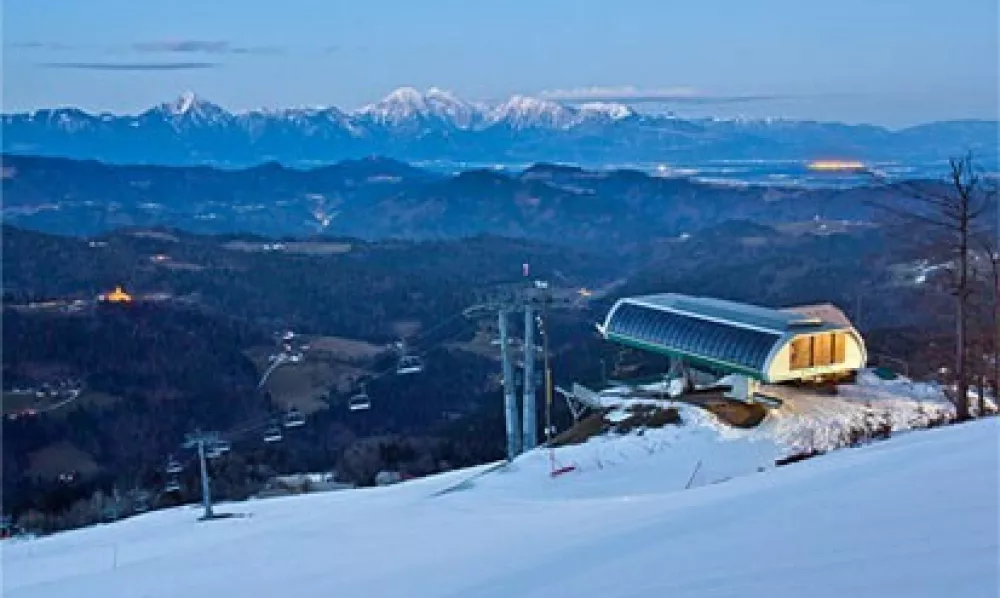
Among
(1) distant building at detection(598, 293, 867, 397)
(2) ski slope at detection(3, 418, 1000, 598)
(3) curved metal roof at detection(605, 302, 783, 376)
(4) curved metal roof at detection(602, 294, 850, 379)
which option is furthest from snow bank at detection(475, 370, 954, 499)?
(2) ski slope at detection(3, 418, 1000, 598)

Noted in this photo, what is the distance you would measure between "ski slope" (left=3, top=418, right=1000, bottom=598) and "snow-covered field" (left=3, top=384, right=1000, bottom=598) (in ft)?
0.06

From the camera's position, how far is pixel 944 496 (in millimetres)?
6238

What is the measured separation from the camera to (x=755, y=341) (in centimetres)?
2633

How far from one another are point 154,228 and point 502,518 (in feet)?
573

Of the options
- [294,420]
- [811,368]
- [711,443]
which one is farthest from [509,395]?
[294,420]

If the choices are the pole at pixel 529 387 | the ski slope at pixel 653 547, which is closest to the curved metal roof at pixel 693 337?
the pole at pixel 529 387

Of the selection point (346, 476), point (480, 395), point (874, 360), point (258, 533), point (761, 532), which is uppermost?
point (761, 532)

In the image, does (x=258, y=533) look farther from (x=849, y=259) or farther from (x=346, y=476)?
(x=849, y=259)

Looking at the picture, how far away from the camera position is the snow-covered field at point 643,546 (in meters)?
5.05

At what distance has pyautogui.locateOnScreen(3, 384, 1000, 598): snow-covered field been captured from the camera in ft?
16.6

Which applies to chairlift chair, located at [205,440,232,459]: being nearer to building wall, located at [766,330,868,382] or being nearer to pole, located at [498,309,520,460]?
pole, located at [498,309,520,460]

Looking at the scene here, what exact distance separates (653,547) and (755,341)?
68.3 ft

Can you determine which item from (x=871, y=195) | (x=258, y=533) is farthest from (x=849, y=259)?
(x=258, y=533)

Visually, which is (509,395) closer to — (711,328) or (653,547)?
(711,328)
